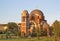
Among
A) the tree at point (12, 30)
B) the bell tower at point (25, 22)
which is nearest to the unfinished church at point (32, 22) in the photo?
the bell tower at point (25, 22)

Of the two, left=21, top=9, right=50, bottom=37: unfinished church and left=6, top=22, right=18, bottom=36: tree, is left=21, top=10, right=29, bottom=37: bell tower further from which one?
left=6, top=22, right=18, bottom=36: tree

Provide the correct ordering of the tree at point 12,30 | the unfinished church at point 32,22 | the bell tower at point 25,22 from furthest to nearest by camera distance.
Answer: the tree at point 12,30 → the unfinished church at point 32,22 → the bell tower at point 25,22

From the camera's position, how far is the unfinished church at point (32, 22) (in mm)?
62100

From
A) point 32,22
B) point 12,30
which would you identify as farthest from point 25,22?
point 12,30

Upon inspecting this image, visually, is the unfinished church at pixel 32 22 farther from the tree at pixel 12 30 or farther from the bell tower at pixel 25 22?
the tree at pixel 12 30

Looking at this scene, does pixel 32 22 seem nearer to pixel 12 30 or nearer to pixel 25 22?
pixel 25 22

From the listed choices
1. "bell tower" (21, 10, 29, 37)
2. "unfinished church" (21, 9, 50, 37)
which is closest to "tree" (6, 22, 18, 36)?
"bell tower" (21, 10, 29, 37)

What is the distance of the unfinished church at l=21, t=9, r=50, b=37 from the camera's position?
62100 millimetres

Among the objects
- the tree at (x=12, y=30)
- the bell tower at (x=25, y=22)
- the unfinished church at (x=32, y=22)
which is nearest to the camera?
the bell tower at (x=25, y=22)

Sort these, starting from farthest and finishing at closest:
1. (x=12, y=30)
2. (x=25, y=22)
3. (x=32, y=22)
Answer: (x=32, y=22)
(x=12, y=30)
(x=25, y=22)

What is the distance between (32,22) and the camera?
69.0 m

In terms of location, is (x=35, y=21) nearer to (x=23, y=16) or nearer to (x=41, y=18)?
(x=41, y=18)

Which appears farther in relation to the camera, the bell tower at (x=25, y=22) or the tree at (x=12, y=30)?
the tree at (x=12, y=30)

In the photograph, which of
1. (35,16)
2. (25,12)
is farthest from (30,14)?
(25,12)
